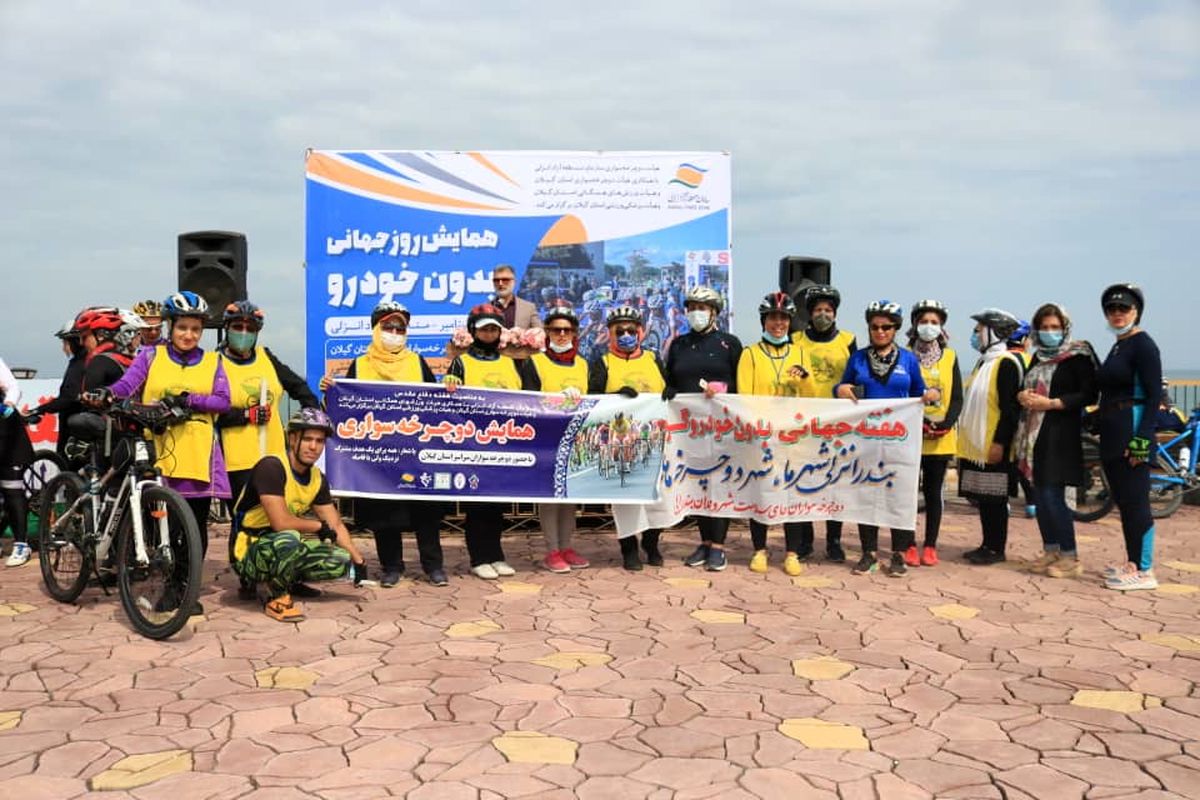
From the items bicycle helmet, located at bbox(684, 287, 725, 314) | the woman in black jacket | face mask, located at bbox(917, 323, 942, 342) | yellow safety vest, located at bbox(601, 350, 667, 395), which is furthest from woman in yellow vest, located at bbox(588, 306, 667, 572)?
the woman in black jacket

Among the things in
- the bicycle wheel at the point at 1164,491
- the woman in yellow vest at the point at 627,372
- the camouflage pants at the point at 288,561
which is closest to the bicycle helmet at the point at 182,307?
the camouflage pants at the point at 288,561

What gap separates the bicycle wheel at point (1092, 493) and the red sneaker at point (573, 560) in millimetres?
4981

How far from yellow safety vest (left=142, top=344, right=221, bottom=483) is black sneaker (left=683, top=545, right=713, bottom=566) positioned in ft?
10.5

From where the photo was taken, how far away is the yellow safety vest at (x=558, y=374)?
6688 mm

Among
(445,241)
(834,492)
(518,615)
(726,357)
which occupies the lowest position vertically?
(518,615)

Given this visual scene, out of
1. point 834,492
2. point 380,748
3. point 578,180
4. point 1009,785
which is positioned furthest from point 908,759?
point 578,180

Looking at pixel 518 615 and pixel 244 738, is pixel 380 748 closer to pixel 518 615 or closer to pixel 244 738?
pixel 244 738

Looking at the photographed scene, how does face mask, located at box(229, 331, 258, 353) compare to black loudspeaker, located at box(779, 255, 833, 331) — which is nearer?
face mask, located at box(229, 331, 258, 353)

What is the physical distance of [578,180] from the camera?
8945mm

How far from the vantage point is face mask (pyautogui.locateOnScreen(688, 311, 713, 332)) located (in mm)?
6707

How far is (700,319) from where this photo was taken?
673cm

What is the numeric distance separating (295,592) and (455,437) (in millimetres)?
1373

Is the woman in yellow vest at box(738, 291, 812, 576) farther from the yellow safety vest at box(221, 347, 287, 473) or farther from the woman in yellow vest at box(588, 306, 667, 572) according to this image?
the yellow safety vest at box(221, 347, 287, 473)

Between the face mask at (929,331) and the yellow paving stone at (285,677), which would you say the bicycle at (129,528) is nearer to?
the yellow paving stone at (285,677)
